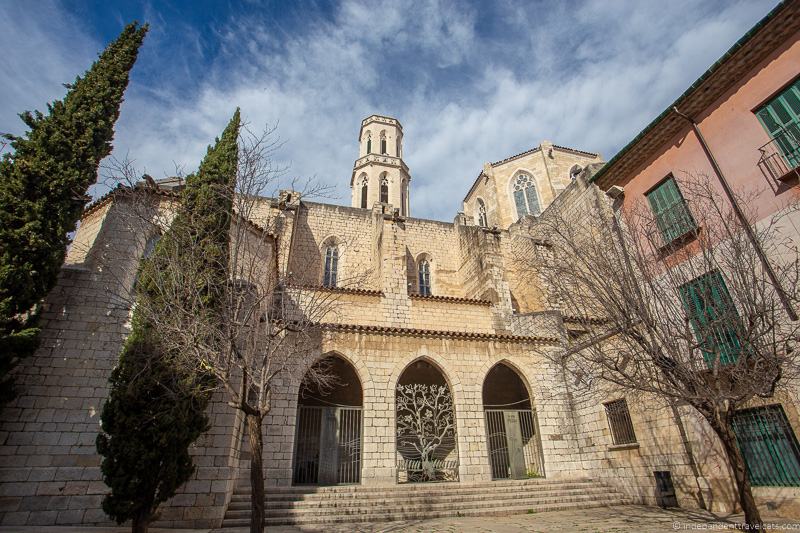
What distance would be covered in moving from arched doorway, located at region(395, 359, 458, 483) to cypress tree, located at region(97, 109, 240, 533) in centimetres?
554

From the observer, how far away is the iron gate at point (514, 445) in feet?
37.0

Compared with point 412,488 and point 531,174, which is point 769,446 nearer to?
point 412,488

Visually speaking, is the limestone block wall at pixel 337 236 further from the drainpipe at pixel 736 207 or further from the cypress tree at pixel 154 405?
the drainpipe at pixel 736 207

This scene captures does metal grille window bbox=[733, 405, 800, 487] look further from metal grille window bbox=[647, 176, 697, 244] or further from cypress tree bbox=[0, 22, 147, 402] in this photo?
cypress tree bbox=[0, 22, 147, 402]

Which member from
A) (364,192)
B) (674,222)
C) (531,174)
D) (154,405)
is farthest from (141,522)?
(531,174)

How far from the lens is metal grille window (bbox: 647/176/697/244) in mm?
7672

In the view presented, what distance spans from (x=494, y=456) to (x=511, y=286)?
8056mm

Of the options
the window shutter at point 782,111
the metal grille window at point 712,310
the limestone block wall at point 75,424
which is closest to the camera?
the metal grille window at point 712,310

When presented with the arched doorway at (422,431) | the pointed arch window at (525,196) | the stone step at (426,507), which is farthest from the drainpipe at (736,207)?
the pointed arch window at (525,196)

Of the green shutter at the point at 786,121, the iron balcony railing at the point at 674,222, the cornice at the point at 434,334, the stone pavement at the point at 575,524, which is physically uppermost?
the green shutter at the point at 786,121

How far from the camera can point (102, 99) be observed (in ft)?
30.3

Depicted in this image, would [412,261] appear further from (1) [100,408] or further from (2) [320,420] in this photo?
(1) [100,408]

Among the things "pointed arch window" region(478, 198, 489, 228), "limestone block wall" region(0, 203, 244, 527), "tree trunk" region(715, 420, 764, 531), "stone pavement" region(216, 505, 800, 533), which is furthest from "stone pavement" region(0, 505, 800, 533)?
"pointed arch window" region(478, 198, 489, 228)

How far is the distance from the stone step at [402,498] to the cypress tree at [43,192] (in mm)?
5312
